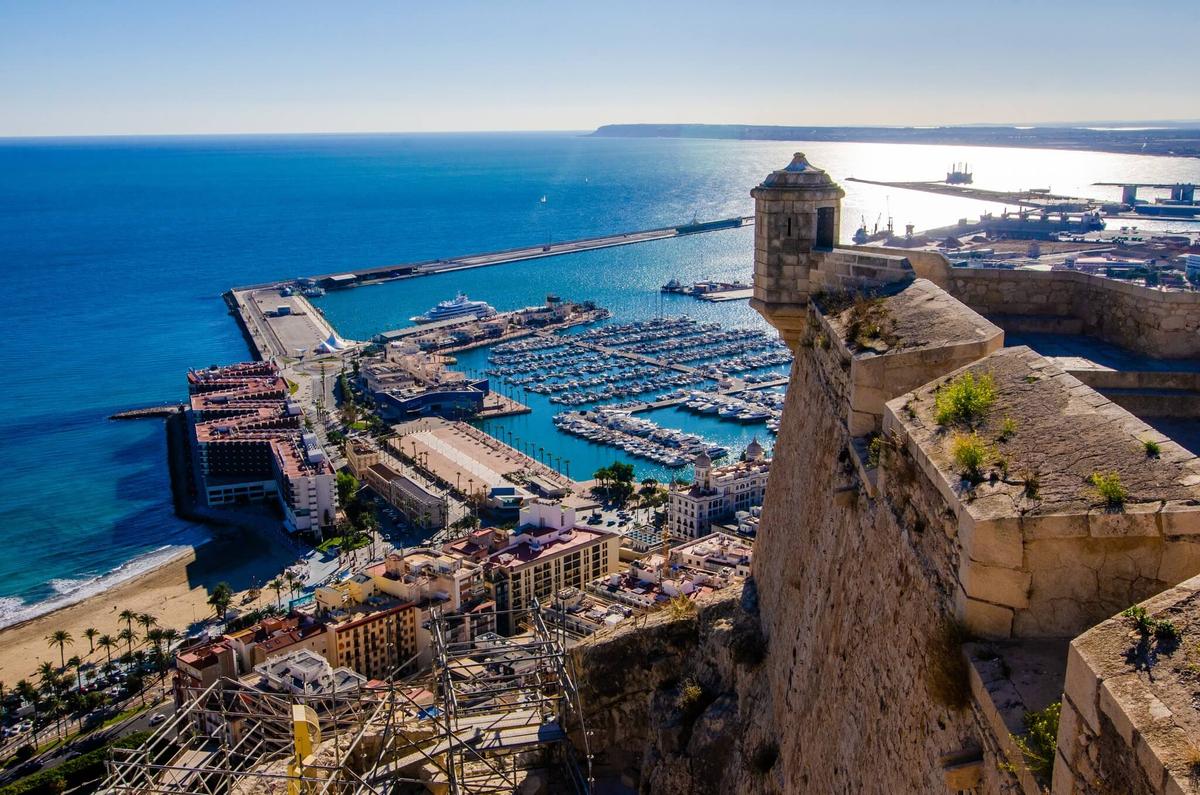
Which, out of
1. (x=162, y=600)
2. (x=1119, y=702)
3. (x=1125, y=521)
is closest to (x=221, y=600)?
(x=162, y=600)

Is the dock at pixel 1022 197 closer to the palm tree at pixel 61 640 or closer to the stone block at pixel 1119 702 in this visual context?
the palm tree at pixel 61 640

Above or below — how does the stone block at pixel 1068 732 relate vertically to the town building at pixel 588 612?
above

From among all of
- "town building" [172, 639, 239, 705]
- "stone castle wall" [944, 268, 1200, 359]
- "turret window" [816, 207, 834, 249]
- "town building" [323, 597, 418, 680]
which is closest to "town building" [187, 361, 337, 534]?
"town building" [323, 597, 418, 680]

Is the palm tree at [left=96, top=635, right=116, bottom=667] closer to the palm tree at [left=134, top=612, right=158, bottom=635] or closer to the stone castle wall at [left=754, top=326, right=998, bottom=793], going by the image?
the palm tree at [left=134, top=612, right=158, bottom=635]

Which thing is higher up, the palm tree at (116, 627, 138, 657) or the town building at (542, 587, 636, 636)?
the town building at (542, 587, 636, 636)

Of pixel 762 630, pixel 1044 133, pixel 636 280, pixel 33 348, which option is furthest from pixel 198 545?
pixel 1044 133

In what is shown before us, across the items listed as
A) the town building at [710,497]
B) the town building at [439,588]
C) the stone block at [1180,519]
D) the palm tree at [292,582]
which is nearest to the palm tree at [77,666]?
the palm tree at [292,582]
